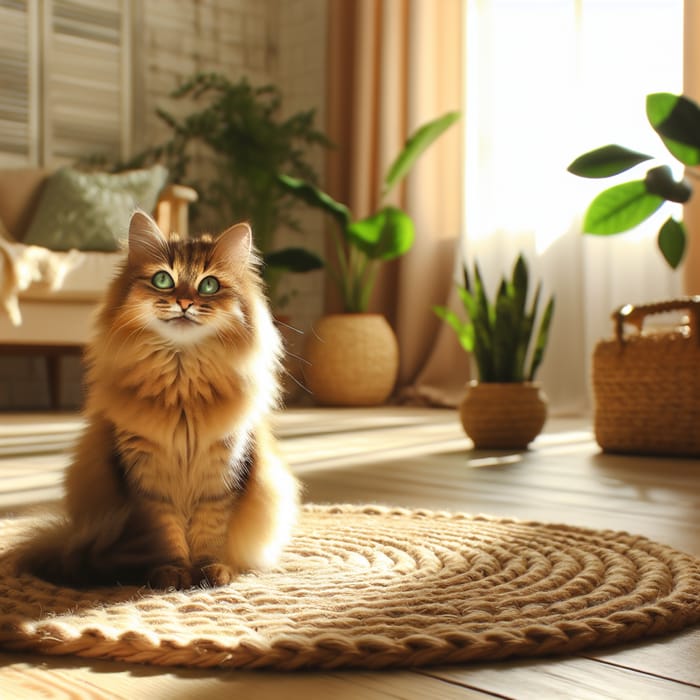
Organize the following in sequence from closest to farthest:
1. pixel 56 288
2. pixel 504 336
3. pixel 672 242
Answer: pixel 672 242 → pixel 504 336 → pixel 56 288

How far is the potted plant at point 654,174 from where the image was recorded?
1.12m

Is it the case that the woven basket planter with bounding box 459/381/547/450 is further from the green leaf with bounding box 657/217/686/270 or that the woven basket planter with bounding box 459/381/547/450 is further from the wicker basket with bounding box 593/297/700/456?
the green leaf with bounding box 657/217/686/270

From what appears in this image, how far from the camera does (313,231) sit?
17.7ft

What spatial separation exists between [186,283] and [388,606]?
0.38 meters

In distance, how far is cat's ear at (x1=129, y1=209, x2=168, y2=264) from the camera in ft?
3.28

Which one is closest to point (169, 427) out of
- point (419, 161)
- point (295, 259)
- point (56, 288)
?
point (56, 288)

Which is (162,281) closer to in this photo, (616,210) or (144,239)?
(144,239)

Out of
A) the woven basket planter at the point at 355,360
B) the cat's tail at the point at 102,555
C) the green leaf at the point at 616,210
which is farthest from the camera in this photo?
the woven basket planter at the point at 355,360

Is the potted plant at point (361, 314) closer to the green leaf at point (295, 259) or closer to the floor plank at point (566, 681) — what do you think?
the green leaf at point (295, 259)

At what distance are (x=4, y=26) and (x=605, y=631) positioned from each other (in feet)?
15.6

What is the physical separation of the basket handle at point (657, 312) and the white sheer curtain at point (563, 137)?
3.28ft

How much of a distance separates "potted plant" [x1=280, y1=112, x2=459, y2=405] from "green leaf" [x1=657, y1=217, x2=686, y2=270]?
101 inches

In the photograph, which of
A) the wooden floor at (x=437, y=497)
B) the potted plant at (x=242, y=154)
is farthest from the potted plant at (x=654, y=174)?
the potted plant at (x=242, y=154)

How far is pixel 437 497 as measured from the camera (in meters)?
1.70
